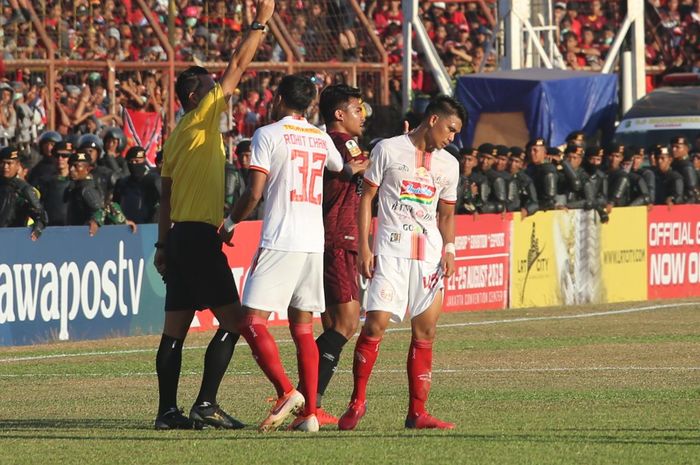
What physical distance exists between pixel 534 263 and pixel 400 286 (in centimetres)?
1284

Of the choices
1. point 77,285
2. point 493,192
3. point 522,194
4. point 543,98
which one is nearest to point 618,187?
point 522,194

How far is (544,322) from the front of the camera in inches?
792

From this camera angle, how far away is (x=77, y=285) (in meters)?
17.5

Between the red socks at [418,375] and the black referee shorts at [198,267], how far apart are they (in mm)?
1129

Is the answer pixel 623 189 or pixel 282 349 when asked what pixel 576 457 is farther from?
pixel 623 189

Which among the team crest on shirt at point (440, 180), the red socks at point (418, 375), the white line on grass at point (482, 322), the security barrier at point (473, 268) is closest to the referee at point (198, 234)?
the red socks at point (418, 375)

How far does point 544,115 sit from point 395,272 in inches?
768

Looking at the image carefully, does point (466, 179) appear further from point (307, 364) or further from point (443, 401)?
point (307, 364)

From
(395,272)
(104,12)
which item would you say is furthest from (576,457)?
(104,12)

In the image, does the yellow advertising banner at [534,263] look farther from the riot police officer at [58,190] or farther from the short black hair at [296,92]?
the short black hair at [296,92]

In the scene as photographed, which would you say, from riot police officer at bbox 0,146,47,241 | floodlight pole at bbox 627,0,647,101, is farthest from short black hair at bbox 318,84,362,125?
floodlight pole at bbox 627,0,647,101

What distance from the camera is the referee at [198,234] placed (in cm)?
995

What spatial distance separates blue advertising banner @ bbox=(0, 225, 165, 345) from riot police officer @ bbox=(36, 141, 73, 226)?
2.97 ft

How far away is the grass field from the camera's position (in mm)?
8977
